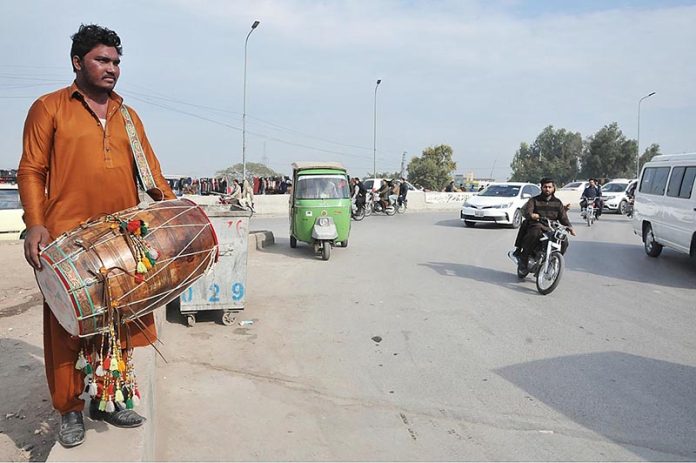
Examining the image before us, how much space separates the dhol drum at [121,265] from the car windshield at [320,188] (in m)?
9.23

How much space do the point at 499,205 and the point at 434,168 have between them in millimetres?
47025

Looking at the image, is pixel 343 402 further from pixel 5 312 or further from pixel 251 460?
pixel 5 312

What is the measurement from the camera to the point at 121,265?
2.77 m

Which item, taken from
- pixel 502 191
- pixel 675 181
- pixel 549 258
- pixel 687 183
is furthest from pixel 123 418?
pixel 502 191

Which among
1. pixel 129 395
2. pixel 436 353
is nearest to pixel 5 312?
pixel 129 395

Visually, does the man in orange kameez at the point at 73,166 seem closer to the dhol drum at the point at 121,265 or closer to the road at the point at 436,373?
the dhol drum at the point at 121,265

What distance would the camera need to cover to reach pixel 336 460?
137 inches

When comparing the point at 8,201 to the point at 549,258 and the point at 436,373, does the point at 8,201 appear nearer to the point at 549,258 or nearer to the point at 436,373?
the point at 549,258

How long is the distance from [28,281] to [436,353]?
21.3 feet

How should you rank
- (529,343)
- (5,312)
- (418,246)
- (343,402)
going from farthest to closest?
1. (418,246)
2. (5,312)
3. (529,343)
4. (343,402)

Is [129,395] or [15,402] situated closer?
[129,395]

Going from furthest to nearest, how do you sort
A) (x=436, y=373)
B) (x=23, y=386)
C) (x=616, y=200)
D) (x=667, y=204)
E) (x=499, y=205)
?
(x=616, y=200)
(x=499, y=205)
(x=667, y=204)
(x=436, y=373)
(x=23, y=386)

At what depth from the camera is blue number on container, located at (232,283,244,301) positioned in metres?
6.54

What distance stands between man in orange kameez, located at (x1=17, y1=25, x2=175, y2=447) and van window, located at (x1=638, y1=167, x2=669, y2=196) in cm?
1115
